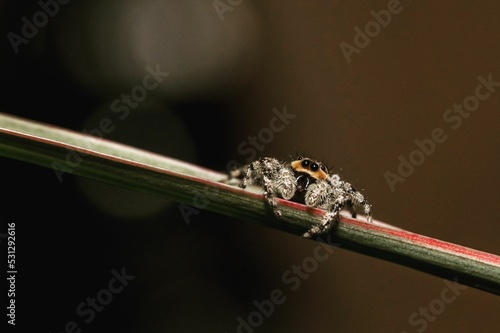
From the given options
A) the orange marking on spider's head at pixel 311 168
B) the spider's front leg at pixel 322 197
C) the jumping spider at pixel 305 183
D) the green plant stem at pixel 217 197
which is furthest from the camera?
the orange marking on spider's head at pixel 311 168

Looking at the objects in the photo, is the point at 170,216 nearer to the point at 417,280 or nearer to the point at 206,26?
the point at 206,26

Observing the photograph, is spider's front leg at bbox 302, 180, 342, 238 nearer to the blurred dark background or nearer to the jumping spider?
the jumping spider

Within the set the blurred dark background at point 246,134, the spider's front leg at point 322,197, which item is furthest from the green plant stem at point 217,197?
the blurred dark background at point 246,134

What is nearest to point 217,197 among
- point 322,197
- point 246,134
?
point 322,197

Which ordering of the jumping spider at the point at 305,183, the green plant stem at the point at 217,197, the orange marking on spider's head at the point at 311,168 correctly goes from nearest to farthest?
the green plant stem at the point at 217,197 → the jumping spider at the point at 305,183 → the orange marking on spider's head at the point at 311,168

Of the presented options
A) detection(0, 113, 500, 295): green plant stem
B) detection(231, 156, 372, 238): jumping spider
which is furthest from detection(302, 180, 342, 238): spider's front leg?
detection(0, 113, 500, 295): green plant stem

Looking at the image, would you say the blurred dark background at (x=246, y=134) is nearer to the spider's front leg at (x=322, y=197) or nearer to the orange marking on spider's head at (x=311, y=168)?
the orange marking on spider's head at (x=311, y=168)

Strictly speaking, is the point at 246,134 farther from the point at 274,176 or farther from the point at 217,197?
the point at 217,197
